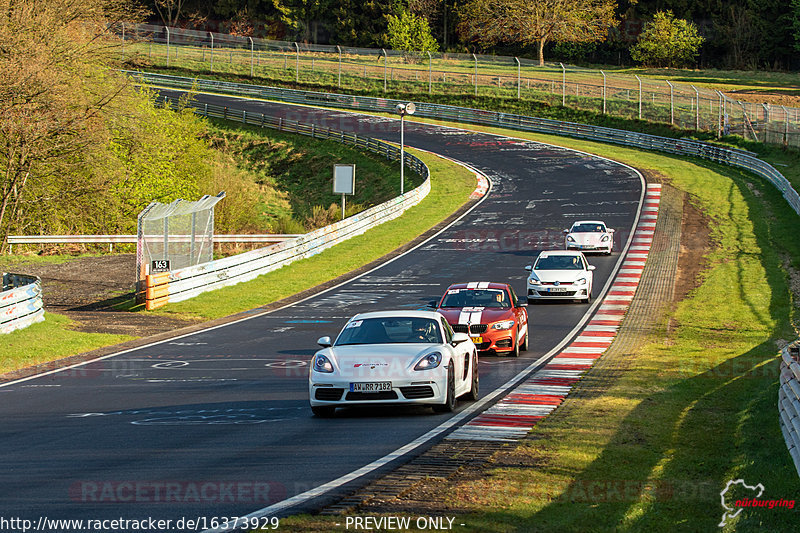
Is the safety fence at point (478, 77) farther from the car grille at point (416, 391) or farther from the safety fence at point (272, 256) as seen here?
the car grille at point (416, 391)

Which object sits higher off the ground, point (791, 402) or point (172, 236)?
point (791, 402)

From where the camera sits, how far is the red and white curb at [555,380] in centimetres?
1129

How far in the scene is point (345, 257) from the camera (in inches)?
1581

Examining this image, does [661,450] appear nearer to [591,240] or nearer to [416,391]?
[416,391]

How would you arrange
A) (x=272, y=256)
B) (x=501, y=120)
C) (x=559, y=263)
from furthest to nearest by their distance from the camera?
(x=501, y=120), (x=272, y=256), (x=559, y=263)

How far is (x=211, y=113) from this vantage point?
3268 inches

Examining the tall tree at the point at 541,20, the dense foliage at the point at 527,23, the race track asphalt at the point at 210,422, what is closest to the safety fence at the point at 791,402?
the race track asphalt at the point at 210,422

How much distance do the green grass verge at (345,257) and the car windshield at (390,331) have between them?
14.0m

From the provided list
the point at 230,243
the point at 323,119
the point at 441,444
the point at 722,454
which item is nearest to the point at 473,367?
the point at 441,444

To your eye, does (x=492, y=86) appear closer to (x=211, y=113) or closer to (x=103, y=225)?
(x=211, y=113)

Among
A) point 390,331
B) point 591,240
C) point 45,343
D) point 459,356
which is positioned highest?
point 390,331

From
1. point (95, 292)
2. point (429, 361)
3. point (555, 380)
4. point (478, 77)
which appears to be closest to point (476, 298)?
point (555, 380)

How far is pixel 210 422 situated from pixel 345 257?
28.1 meters

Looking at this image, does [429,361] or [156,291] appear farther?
[156,291]
